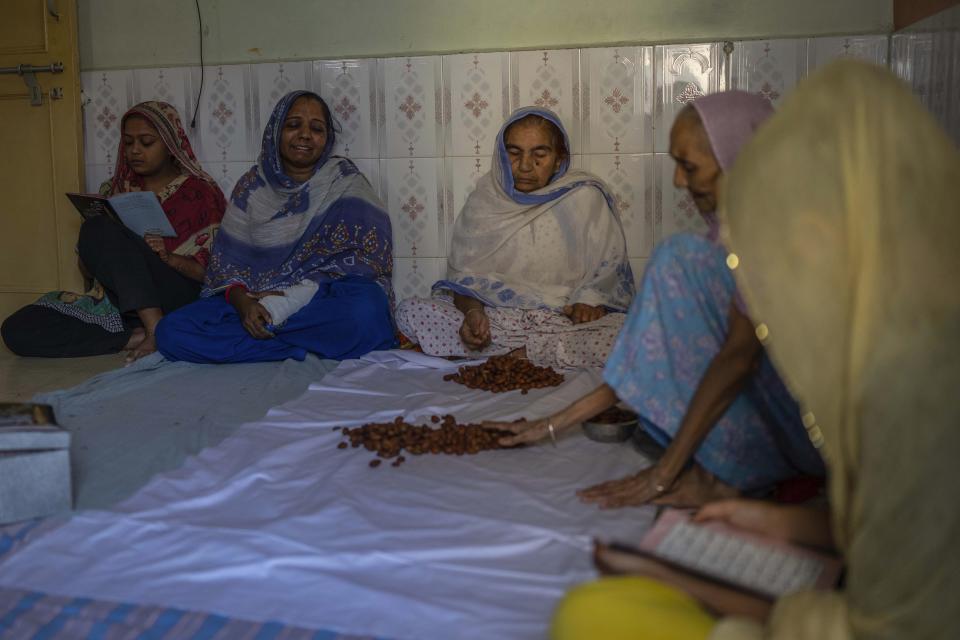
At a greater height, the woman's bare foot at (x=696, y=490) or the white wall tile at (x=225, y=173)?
the white wall tile at (x=225, y=173)

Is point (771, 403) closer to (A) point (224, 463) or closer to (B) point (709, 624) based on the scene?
(B) point (709, 624)

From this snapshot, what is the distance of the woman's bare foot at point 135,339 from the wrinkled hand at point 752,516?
12.2ft

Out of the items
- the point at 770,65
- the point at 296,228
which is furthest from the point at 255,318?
the point at 770,65

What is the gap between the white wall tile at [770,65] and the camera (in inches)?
183

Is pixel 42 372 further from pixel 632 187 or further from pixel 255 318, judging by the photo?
pixel 632 187

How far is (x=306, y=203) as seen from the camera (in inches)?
190

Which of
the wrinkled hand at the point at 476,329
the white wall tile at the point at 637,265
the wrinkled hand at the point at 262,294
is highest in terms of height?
the white wall tile at the point at 637,265

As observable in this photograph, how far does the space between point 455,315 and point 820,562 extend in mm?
2795

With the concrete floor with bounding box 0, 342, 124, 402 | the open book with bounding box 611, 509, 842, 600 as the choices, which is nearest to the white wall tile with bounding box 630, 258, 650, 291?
the concrete floor with bounding box 0, 342, 124, 402

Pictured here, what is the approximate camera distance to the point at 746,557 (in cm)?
188

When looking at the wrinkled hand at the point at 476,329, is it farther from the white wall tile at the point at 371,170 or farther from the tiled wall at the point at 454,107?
the white wall tile at the point at 371,170

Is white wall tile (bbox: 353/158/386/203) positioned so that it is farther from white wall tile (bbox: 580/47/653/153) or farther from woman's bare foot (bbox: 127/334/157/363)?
woman's bare foot (bbox: 127/334/157/363)

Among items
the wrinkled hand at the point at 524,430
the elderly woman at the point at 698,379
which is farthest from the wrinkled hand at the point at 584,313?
the elderly woman at the point at 698,379

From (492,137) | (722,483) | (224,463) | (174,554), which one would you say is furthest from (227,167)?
(722,483)
